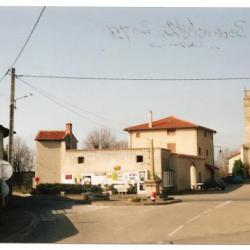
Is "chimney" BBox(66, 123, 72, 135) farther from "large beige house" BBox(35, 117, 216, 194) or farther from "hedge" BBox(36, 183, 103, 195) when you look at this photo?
"hedge" BBox(36, 183, 103, 195)

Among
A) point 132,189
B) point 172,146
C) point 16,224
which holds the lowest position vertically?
point 16,224

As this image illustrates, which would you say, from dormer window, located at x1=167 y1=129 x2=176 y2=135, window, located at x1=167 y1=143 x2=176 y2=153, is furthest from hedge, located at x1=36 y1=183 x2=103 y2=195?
dormer window, located at x1=167 y1=129 x2=176 y2=135

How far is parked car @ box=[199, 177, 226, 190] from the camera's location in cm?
2172

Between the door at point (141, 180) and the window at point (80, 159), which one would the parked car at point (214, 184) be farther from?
the window at point (80, 159)

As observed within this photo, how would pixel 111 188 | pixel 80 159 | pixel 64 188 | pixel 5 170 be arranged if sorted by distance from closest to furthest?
pixel 5 170 → pixel 64 188 → pixel 111 188 → pixel 80 159

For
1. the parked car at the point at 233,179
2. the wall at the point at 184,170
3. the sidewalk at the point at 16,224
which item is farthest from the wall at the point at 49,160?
the parked car at the point at 233,179

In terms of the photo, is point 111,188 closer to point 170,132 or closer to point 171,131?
point 171,131

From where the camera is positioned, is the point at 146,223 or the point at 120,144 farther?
the point at 120,144

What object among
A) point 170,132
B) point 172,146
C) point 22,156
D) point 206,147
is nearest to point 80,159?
point 206,147

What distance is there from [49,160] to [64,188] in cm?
192

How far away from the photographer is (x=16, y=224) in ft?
48.6

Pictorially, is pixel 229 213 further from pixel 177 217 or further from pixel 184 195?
pixel 184 195

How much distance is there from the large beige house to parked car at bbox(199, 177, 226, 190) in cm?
29

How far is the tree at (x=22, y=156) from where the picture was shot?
1574cm
